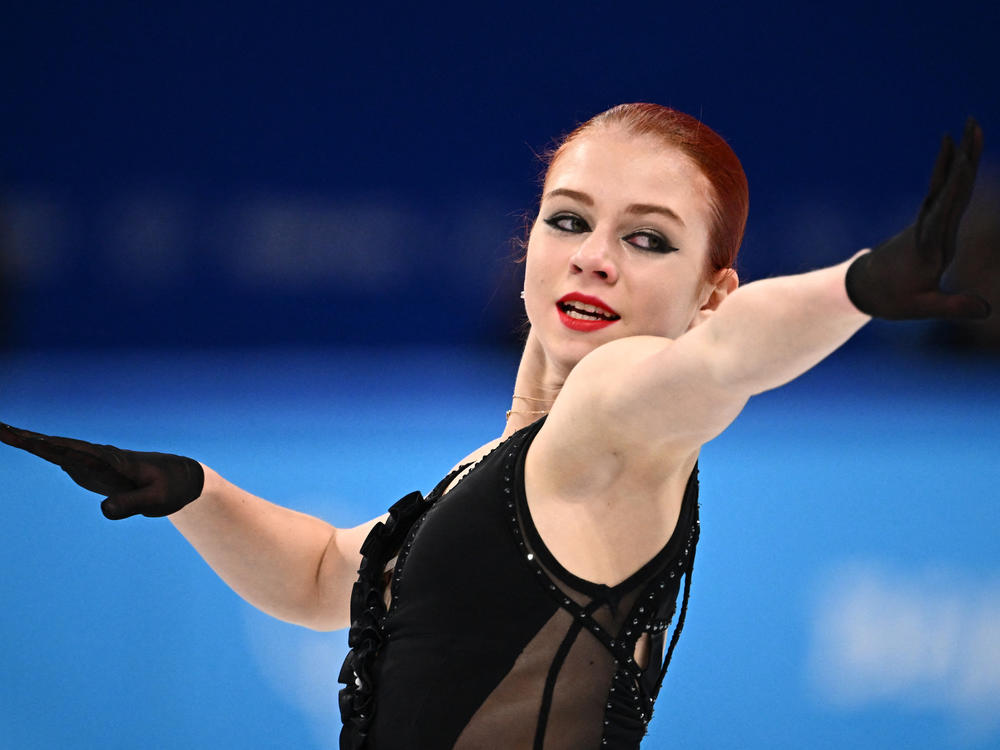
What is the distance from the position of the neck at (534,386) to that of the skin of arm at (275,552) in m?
0.31

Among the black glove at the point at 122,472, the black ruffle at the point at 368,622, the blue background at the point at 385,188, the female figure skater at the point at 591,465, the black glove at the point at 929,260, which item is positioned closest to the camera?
the black glove at the point at 929,260

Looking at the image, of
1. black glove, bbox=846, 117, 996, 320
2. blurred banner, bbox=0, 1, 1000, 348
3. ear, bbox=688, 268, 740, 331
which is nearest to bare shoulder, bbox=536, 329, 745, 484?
black glove, bbox=846, 117, 996, 320

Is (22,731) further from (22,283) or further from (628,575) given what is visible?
(22,283)

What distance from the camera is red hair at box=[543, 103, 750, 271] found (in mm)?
1292

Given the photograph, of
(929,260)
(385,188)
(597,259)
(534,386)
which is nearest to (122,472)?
(534,386)

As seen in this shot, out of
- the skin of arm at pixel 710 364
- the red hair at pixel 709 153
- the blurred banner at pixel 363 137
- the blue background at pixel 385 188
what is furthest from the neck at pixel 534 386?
the blurred banner at pixel 363 137

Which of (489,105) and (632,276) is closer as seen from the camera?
(632,276)

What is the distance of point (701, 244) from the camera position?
129 centimetres

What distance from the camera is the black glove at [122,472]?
134 cm

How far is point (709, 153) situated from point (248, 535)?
0.81 m

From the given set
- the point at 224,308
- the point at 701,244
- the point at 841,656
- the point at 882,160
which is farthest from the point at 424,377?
the point at 701,244

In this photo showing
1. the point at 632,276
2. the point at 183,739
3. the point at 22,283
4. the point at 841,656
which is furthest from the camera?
the point at 22,283

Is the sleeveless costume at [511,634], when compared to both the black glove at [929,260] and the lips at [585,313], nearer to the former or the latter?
the lips at [585,313]

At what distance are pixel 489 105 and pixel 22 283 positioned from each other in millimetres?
1955
